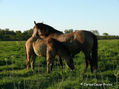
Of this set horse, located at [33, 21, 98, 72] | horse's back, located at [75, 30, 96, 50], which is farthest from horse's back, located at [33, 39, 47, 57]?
horse's back, located at [75, 30, 96, 50]

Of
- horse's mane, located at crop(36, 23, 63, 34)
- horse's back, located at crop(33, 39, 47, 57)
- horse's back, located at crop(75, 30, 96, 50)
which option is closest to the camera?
horse's back, located at crop(75, 30, 96, 50)

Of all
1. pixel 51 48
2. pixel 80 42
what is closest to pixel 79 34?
pixel 80 42

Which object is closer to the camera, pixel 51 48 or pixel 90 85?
pixel 90 85

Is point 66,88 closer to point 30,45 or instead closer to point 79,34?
point 79,34

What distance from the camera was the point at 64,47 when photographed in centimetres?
809

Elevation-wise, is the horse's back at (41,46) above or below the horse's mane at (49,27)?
below

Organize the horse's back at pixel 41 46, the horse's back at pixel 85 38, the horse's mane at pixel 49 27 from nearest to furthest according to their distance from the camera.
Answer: the horse's back at pixel 85 38, the horse's back at pixel 41 46, the horse's mane at pixel 49 27

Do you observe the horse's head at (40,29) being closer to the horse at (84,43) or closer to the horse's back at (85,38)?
the horse at (84,43)

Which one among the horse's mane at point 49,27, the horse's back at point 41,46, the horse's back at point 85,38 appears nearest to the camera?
the horse's back at point 85,38

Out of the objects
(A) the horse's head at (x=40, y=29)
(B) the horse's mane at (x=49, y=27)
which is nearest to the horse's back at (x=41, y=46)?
(A) the horse's head at (x=40, y=29)

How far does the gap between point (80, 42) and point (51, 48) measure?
4.29 ft

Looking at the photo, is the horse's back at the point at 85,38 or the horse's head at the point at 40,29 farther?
the horse's head at the point at 40,29

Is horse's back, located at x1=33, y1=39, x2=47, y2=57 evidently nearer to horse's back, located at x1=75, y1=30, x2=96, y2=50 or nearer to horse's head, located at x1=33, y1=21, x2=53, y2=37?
horse's head, located at x1=33, y1=21, x2=53, y2=37

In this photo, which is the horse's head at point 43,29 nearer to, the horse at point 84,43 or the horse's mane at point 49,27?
the horse's mane at point 49,27
